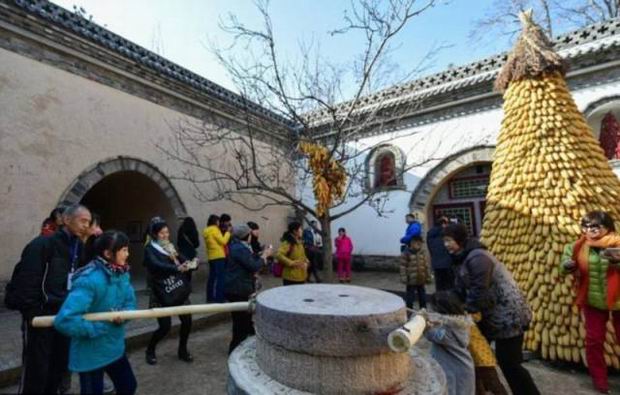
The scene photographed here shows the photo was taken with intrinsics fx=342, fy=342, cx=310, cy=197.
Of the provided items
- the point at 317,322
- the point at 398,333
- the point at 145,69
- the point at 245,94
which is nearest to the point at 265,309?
the point at 317,322

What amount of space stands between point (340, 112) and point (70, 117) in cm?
539

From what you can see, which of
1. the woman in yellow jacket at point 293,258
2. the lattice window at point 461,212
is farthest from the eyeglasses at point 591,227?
the lattice window at point 461,212

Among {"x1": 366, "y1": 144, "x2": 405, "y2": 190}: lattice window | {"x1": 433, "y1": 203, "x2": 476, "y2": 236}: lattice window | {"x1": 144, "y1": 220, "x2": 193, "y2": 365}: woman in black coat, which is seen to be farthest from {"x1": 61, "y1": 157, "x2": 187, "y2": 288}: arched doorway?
{"x1": 433, "y1": 203, "x2": 476, "y2": 236}: lattice window

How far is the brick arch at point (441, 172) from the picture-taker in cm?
907

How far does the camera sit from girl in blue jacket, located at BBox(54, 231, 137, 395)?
2064mm

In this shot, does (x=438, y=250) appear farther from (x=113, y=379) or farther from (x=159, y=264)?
(x=113, y=379)

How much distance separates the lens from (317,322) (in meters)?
2.03

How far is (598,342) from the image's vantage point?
3236 millimetres

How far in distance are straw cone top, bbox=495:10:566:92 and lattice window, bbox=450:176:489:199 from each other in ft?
18.2

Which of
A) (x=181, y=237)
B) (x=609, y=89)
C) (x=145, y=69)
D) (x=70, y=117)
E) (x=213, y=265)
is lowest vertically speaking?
(x=213, y=265)

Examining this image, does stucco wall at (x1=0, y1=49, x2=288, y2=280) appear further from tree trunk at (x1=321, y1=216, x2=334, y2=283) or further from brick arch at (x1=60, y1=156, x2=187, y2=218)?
tree trunk at (x1=321, y1=216, x2=334, y2=283)

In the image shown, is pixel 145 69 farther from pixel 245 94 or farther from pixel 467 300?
pixel 467 300

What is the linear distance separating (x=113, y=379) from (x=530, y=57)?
18.3 ft

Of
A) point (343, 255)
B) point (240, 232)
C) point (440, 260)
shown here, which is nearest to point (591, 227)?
point (440, 260)
